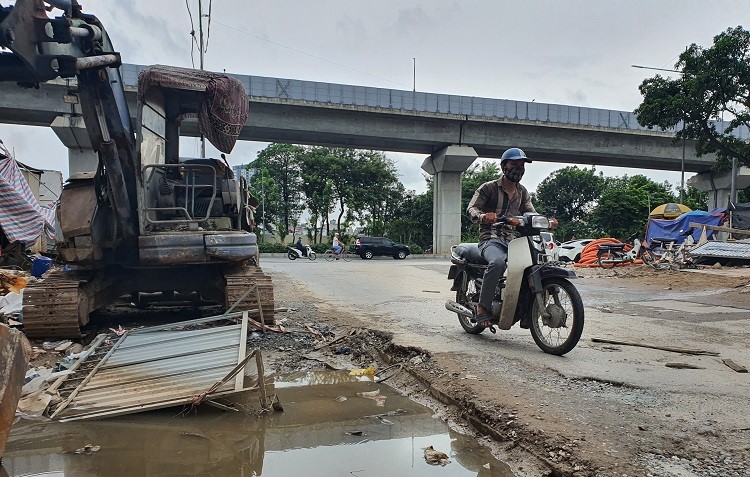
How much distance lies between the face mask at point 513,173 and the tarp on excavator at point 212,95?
3.05m

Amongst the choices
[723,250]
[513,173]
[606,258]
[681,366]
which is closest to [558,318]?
[681,366]

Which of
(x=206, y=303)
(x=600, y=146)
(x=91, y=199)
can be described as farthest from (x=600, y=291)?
(x=600, y=146)

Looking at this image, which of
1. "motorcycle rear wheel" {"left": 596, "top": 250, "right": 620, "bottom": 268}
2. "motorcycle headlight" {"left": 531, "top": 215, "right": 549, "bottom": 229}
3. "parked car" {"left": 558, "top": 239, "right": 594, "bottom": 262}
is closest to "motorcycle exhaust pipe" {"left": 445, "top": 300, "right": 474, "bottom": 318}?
"motorcycle headlight" {"left": 531, "top": 215, "right": 549, "bottom": 229}

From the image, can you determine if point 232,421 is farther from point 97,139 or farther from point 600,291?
point 600,291

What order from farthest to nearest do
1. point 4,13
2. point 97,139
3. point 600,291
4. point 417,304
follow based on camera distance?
point 600,291, point 417,304, point 97,139, point 4,13

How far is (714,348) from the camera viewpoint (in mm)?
5156

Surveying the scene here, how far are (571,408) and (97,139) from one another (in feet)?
14.5

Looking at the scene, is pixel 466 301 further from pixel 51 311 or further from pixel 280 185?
pixel 280 185

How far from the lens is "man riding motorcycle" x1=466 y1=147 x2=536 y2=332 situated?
A: 532 centimetres

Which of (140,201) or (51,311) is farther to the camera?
(140,201)

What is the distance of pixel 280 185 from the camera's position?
46.6m

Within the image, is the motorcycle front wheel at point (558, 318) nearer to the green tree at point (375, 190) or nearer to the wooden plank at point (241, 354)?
the wooden plank at point (241, 354)

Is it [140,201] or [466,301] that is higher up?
[140,201]

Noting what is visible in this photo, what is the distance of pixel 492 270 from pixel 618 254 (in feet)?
60.3
